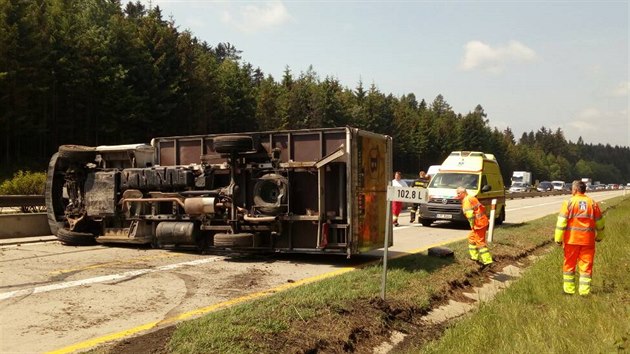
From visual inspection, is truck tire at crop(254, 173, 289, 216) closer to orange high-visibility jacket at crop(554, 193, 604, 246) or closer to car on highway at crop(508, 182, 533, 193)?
orange high-visibility jacket at crop(554, 193, 604, 246)

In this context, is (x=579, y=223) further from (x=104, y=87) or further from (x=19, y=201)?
(x=104, y=87)

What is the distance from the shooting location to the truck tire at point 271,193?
10.4m

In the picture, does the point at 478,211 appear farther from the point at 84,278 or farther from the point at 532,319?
the point at 84,278

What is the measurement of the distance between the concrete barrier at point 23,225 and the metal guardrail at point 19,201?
14.6 inches

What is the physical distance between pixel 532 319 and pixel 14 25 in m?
36.4

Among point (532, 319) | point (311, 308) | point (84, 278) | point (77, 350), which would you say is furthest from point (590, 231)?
point (84, 278)

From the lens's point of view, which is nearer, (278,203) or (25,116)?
(278,203)

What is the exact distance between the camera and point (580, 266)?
7.75m

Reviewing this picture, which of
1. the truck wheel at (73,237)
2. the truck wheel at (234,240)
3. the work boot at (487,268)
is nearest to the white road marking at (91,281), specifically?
the truck wheel at (234,240)

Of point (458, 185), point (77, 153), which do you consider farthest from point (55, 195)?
point (458, 185)

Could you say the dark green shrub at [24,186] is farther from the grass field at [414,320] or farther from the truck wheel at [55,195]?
the grass field at [414,320]

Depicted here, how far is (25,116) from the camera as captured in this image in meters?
34.8

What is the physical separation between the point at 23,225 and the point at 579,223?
12824mm

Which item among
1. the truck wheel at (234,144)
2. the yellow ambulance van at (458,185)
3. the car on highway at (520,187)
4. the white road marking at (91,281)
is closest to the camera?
the white road marking at (91,281)
